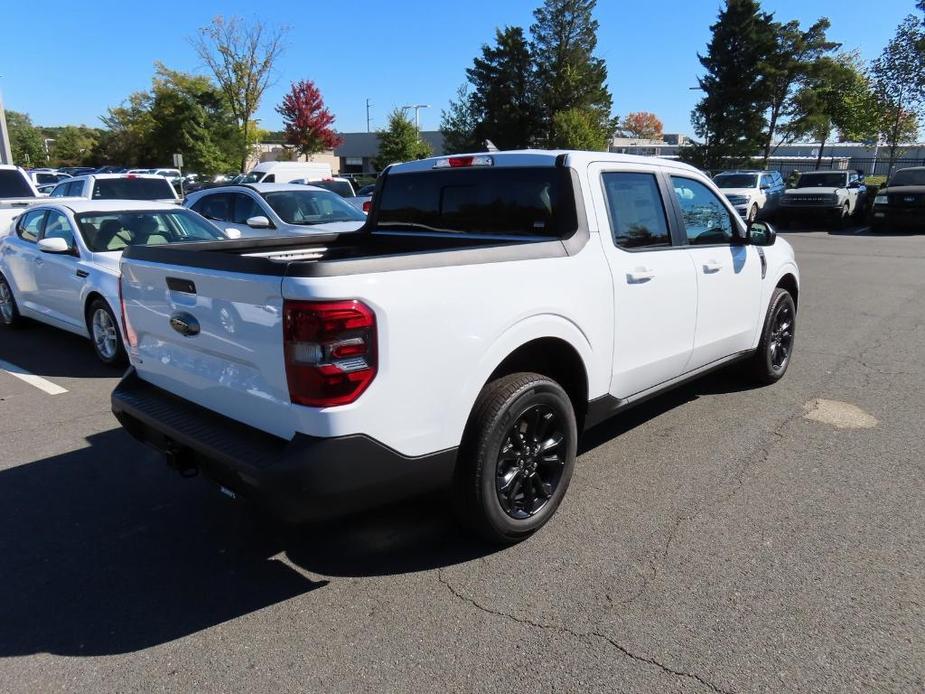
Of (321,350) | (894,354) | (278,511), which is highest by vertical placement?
(321,350)

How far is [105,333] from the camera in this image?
256 inches

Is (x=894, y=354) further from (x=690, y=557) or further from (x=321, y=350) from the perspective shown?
(x=321, y=350)

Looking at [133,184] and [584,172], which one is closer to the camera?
[584,172]

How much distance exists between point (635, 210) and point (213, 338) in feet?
8.34

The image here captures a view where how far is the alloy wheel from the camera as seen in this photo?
3.20 meters

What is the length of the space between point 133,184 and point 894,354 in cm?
1296

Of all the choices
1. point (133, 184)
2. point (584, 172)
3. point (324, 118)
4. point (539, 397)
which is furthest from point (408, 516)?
point (324, 118)

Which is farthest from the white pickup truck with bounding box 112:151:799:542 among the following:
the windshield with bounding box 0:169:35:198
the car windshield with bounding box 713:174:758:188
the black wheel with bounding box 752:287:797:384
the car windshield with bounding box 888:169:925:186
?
the car windshield with bounding box 888:169:925:186

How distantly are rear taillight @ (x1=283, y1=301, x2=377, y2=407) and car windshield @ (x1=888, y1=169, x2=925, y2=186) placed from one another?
76.8 ft

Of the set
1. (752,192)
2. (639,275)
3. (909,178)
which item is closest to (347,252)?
(639,275)

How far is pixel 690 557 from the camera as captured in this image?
126 inches

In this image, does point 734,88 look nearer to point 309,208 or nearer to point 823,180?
point 823,180

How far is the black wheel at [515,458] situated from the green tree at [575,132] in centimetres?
3777

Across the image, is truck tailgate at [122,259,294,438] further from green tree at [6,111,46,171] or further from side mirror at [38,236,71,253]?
green tree at [6,111,46,171]
